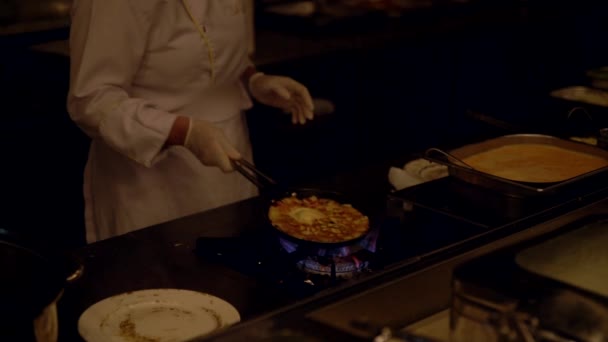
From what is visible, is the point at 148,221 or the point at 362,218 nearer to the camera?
the point at 362,218

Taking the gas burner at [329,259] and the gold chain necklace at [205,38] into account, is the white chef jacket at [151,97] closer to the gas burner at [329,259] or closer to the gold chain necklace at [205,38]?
the gold chain necklace at [205,38]

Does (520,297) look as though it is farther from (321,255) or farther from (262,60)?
(262,60)

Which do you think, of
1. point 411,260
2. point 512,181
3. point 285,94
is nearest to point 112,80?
point 285,94

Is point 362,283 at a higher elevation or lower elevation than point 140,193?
higher

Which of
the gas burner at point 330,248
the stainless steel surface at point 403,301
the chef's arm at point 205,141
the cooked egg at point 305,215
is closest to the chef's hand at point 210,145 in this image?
the chef's arm at point 205,141

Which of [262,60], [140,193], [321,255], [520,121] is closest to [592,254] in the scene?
[321,255]

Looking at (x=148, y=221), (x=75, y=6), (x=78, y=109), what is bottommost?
(x=148, y=221)

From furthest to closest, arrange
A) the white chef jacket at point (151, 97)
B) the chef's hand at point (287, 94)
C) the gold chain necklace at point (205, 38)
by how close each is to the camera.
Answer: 1. the chef's hand at point (287, 94)
2. the gold chain necklace at point (205, 38)
3. the white chef jacket at point (151, 97)

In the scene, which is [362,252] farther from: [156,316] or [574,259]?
[574,259]

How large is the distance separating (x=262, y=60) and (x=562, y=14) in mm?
2410

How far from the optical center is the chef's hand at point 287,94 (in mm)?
2666

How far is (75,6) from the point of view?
7.86 ft

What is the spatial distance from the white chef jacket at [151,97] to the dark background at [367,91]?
39 cm

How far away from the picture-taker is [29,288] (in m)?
1.35
